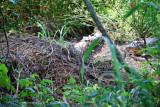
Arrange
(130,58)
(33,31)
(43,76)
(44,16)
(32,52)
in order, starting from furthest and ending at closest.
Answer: (44,16)
(33,31)
(130,58)
(32,52)
(43,76)

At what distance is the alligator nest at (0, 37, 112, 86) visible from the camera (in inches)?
85.9

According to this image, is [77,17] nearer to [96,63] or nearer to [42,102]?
[96,63]

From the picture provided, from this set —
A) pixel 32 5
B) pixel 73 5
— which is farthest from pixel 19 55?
pixel 73 5

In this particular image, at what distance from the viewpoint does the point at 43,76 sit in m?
2.21

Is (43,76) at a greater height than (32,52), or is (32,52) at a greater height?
(32,52)

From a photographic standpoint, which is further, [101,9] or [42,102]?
[101,9]

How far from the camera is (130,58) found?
3.25 metres

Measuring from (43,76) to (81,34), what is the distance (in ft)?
9.34

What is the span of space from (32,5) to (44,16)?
0.51 metres

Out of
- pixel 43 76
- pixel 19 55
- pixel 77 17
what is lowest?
pixel 43 76

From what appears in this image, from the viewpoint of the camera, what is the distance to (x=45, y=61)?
7.71 ft

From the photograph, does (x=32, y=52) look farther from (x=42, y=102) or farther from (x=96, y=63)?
(x=42, y=102)

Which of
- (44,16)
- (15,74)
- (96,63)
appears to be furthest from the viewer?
(44,16)

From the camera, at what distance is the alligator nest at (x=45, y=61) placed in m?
2.18
